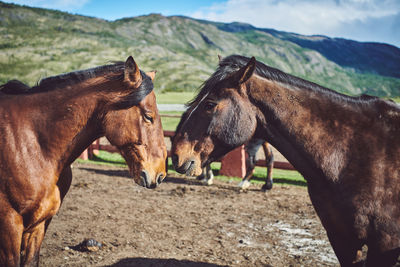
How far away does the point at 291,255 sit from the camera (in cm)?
409

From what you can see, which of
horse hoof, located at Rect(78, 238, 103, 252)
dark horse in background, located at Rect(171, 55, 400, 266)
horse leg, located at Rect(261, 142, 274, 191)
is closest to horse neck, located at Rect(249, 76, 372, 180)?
dark horse in background, located at Rect(171, 55, 400, 266)

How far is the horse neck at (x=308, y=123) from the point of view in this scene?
2312mm

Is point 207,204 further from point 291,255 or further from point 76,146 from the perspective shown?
point 76,146

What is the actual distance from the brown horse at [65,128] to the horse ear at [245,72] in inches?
28.7

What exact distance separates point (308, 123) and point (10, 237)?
2.35m

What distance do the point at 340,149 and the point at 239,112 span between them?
0.80 metres

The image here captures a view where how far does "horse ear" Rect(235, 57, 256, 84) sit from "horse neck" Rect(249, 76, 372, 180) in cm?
10

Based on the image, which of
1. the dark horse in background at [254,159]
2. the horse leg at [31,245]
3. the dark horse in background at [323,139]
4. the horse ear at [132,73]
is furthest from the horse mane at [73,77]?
the dark horse in background at [254,159]

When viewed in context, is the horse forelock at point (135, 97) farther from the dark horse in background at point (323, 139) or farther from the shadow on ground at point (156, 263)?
the shadow on ground at point (156, 263)

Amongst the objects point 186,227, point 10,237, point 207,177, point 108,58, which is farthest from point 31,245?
point 108,58

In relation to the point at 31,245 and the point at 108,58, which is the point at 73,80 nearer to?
the point at 31,245

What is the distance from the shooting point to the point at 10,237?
7.22 ft

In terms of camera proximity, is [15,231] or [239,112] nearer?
[15,231]

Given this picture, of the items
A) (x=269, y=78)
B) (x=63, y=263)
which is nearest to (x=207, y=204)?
(x=63, y=263)
